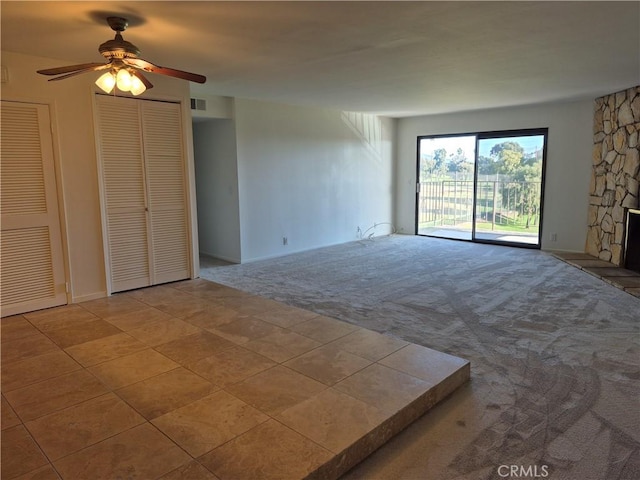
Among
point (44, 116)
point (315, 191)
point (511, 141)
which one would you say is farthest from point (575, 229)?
point (44, 116)

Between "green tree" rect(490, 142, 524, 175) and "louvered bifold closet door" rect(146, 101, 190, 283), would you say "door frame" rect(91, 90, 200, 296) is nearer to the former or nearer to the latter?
"louvered bifold closet door" rect(146, 101, 190, 283)

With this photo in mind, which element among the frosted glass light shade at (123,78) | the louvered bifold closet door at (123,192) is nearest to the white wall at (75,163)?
the louvered bifold closet door at (123,192)

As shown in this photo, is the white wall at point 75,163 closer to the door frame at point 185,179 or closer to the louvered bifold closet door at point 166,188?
the door frame at point 185,179

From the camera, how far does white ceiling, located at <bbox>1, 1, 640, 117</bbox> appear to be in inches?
109

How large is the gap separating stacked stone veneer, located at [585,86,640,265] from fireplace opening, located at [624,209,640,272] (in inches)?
→ 4.6

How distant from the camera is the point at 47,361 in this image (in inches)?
117

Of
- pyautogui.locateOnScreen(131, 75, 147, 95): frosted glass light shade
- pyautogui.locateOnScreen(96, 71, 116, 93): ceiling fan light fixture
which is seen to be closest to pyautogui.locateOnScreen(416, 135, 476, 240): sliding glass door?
pyautogui.locateOnScreen(131, 75, 147, 95): frosted glass light shade

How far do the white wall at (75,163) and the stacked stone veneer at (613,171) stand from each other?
643cm

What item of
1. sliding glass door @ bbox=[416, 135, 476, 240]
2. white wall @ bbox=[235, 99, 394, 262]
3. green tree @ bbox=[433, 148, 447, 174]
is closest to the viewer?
white wall @ bbox=[235, 99, 394, 262]

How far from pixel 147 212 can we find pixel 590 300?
15.8 ft

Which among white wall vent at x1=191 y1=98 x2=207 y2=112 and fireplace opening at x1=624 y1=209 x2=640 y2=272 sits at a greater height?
white wall vent at x1=191 y1=98 x2=207 y2=112

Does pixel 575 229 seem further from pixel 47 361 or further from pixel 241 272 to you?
pixel 47 361

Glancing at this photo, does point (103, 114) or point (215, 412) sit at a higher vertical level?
point (103, 114)

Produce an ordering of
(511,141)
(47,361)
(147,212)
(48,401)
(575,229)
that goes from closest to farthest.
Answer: (48,401) < (47,361) < (147,212) < (575,229) < (511,141)
